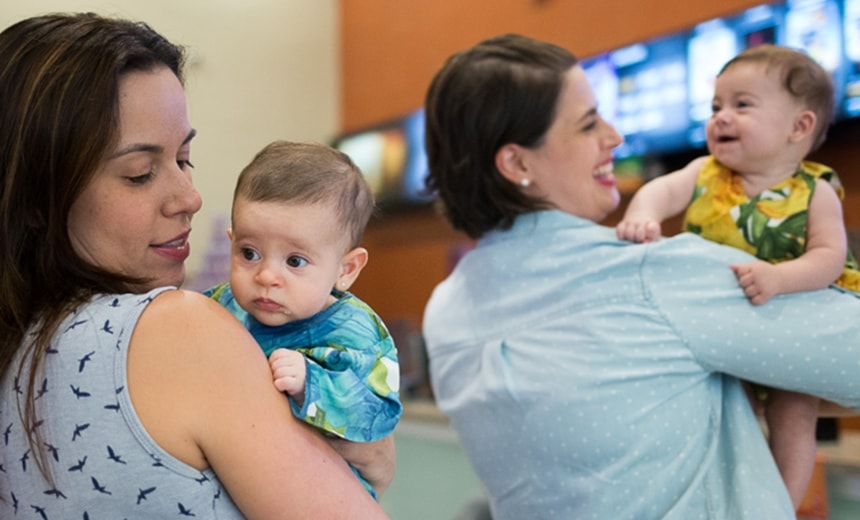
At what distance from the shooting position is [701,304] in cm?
129

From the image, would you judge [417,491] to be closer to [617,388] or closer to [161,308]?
[617,388]

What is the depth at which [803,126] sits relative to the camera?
140 centimetres

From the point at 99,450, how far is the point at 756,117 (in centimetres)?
106

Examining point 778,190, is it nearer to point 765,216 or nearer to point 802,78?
point 765,216

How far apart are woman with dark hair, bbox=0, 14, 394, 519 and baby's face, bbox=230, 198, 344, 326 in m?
0.06

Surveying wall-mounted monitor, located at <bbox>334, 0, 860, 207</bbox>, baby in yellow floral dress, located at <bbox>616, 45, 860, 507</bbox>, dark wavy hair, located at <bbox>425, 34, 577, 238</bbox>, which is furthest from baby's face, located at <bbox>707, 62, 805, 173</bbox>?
wall-mounted monitor, located at <bbox>334, 0, 860, 207</bbox>

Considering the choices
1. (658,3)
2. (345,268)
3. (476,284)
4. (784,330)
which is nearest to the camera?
(345,268)

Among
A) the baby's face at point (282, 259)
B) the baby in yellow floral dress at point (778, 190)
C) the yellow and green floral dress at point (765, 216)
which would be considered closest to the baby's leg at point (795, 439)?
the baby in yellow floral dress at point (778, 190)

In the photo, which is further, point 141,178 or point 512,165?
point 512,165

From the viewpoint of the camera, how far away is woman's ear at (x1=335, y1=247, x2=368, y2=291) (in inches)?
42.0

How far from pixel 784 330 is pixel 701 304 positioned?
116mm

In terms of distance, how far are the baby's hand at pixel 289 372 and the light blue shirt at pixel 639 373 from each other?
55cm

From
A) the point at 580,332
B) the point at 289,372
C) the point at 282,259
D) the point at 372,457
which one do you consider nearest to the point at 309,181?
the point at 282,259

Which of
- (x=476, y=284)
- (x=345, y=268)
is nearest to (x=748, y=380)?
(x=476, y=284)
